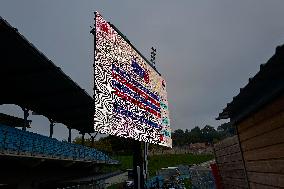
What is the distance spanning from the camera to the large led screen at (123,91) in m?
9.30

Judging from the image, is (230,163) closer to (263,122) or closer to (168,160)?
(263,122)

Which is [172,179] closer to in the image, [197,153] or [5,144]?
[5,144]

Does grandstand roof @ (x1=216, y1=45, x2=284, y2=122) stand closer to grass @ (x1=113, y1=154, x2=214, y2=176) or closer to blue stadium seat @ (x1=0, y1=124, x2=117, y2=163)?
blue stadium seat @ (x1=0, y1=124, x2=117, y2=163)

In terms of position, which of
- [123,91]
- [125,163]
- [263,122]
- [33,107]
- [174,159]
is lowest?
[263,122]

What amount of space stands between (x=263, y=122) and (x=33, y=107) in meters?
21.2

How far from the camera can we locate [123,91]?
34.9 feet

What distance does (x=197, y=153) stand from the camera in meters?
71.1

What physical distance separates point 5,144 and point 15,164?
3344 mm

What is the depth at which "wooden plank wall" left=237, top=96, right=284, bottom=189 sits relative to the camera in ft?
18.5

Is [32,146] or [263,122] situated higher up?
[32,146]

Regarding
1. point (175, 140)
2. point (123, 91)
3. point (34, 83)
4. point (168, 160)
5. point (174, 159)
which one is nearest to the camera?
point (123, 91)

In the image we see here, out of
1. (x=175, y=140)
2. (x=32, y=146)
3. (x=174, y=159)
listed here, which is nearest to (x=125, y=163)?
(x=174, y=159)

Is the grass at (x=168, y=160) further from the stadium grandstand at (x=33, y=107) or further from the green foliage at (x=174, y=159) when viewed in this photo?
the stadium grandstand at (x=33, y=107)

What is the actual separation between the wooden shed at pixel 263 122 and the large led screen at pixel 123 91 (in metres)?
3.66
